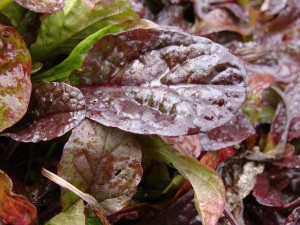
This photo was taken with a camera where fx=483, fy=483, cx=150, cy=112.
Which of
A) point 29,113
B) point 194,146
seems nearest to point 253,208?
point 194,146

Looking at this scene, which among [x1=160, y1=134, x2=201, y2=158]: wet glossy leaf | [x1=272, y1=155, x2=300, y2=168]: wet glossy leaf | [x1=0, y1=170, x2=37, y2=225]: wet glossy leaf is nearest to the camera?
[x1=0, y1=170, x2=37, y2=225]: wet glossy leaf

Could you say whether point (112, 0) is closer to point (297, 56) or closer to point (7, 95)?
point (7, 95)

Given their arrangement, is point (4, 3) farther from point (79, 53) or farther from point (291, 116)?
point (291, 116)

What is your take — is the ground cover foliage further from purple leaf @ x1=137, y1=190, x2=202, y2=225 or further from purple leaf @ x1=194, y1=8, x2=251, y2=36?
purple leaf @ x1=194, y1=8, x2=251, y2=36

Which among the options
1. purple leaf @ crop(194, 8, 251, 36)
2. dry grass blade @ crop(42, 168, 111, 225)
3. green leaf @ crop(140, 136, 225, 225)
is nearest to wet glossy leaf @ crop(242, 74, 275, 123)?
purple leaf @ crop(194, 8, 251, 36)

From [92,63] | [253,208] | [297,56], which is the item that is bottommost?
[253,208]

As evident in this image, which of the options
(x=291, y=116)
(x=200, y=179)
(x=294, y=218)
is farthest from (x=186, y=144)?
(x=291, y=116)
